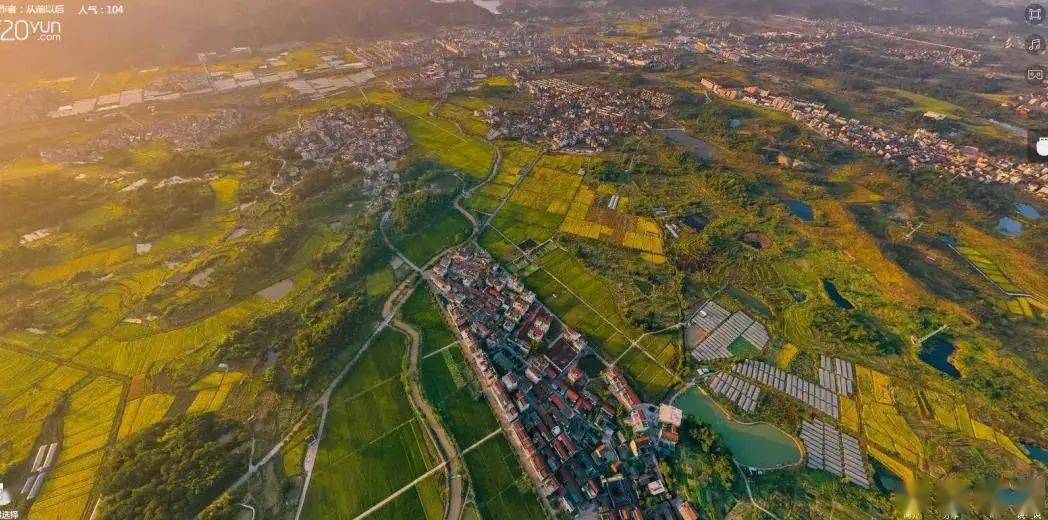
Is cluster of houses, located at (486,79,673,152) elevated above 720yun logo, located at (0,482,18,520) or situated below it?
above

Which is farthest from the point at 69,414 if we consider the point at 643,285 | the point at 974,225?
the point at 974,225

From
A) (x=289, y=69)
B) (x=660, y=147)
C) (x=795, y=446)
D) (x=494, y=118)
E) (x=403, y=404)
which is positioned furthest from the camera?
(x=289, y=69)

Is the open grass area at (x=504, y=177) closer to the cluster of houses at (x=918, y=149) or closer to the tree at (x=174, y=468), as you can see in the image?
the tree at (x=174, y=468)

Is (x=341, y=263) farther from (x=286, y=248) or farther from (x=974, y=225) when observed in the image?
(x=974, y=225)

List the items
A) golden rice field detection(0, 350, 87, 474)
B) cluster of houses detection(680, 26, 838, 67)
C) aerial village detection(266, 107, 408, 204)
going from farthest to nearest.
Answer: cluster of houses detection(680, 26, 838, 67) → aerial village detection(266, 107, 408, 204) → golden rice field detection(0, 350, 87, 474)

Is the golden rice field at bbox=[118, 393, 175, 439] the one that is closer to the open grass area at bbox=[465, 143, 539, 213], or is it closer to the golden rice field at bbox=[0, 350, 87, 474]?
the golden rice field at bbox=[0, 350, 87, 474]

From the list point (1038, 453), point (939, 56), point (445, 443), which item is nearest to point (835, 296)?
point (1038, 453)

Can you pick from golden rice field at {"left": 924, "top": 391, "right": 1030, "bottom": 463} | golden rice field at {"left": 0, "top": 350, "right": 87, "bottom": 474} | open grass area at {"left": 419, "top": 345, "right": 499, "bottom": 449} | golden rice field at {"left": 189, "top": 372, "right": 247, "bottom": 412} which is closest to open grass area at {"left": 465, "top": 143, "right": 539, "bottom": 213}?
open grass area at {"left": 419, "top": 345, "right": 499, "bottom": 449}
